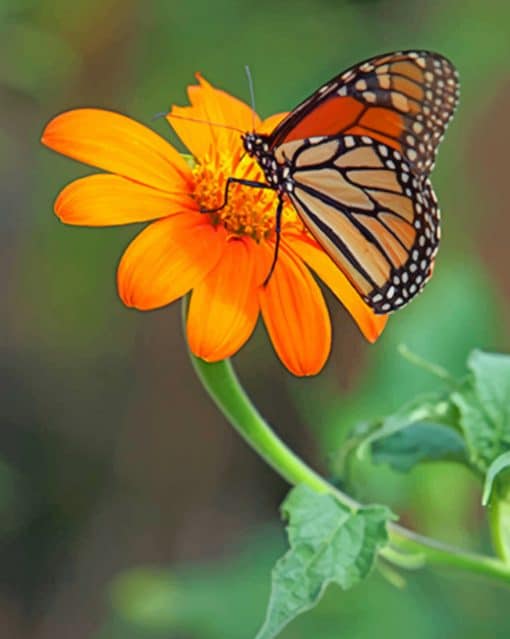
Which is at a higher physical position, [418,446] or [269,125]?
[269,125]

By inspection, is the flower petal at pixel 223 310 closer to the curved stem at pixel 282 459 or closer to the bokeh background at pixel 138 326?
the curved stem at pixel 282 459

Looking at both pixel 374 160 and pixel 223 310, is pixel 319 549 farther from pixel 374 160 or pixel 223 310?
pixel 374 160

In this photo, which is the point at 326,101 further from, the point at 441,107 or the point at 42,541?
the point at 42,541

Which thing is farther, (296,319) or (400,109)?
(400,109)

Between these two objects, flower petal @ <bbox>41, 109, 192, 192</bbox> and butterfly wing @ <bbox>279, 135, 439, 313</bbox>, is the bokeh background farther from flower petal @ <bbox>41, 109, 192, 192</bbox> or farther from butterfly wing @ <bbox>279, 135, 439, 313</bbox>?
flower petal @ <bbox>41, 109, 192, 192</bbox>

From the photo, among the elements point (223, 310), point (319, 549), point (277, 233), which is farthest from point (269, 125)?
point (319, 549)

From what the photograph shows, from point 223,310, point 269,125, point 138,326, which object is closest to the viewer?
point 223,310

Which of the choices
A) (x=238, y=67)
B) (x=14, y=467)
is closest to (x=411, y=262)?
(x=238, y=67)

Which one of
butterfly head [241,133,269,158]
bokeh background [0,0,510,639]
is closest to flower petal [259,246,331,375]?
butterfly head [241,133,269,158]
